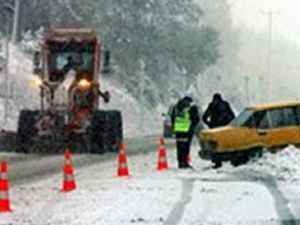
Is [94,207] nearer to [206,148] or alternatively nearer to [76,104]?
[206,148]

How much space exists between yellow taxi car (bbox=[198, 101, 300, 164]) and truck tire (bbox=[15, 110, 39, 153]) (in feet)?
28.9

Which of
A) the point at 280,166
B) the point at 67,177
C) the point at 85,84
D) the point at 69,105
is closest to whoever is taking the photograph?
the point at 67,177

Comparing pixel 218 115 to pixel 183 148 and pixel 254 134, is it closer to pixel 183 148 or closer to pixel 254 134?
pixel 254 134

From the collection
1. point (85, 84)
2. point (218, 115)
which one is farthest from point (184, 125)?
point (85, 84)

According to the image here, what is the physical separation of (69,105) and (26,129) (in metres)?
1.52

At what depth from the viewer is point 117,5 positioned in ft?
246

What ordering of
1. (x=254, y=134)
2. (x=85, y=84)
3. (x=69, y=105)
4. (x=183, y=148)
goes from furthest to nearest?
(x=85, y=84) < (x=69, y=105) < (x=254, y=134) < (x=183, y=148)

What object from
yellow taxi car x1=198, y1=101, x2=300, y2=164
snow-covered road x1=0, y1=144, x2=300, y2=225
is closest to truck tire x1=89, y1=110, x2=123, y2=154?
yellow taxi car x1=198, y1=101, x2=300, y2=164

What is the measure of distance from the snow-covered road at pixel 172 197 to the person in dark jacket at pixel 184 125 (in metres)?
0.50

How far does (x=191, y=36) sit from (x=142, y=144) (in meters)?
44.6

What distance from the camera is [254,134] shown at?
25.2 m

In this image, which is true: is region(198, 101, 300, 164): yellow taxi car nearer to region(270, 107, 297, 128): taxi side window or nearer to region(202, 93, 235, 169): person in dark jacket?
region(270, 107, 297, 128): taxi side window

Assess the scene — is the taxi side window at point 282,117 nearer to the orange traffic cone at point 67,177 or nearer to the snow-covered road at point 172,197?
the snow-covered road at point 172,197

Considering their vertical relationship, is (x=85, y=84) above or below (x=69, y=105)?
above
